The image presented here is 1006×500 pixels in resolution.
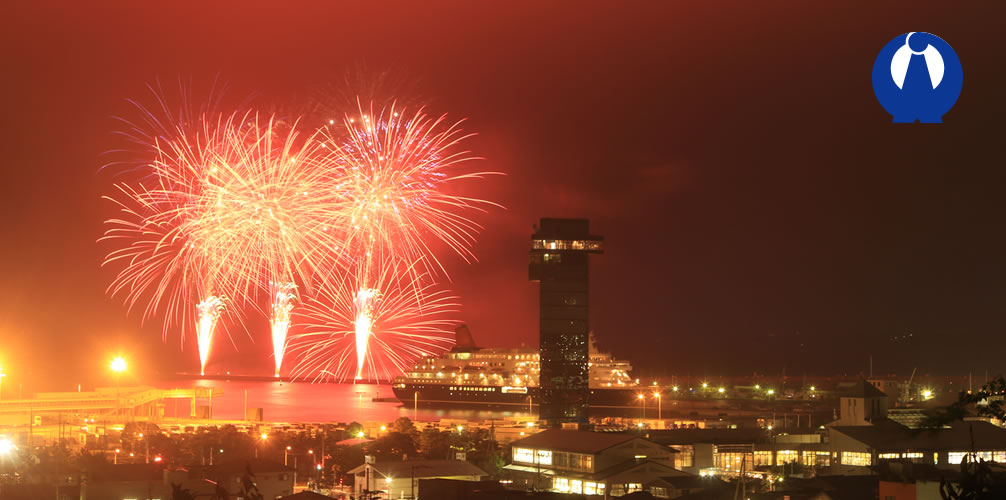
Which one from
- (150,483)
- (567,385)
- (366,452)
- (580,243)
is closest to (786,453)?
(366,452)

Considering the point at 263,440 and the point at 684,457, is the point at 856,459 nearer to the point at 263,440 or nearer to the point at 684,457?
the point at 684,457

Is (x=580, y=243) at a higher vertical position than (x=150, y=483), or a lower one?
higher

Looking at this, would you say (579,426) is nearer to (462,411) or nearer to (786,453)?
(786,453)

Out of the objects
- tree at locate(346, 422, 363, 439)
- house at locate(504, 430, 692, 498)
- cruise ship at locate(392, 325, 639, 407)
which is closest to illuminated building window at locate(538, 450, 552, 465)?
house at locate(504, 430, 692, 498)

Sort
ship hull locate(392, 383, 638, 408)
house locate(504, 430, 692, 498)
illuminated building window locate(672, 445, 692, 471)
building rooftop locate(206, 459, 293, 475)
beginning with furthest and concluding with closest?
ship hull locate(392, 383, 638, 408), illuminated building window locate(672, 445, 692, 471), house locate(504, 430, 692, 498), building rooftop locate(206, 459, 293, 475)

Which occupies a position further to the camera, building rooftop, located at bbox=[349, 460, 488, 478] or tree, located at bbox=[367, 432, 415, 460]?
tree, located at bbox=[367, 432, 415, 460]

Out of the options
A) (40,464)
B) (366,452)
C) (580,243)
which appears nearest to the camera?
(40,464)

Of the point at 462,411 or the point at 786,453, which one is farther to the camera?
the point at 462,411

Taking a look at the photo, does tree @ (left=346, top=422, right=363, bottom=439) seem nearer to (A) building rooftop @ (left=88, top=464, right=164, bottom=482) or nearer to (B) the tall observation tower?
(A) building rooftop @ (left=88, top=464, right=164, bottom=482)

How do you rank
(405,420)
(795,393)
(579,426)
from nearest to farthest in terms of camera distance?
(405,420) → (579,426) → (795,393)

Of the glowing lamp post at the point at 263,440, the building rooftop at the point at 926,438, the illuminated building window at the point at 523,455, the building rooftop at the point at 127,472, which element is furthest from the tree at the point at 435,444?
the building rooftop at the point at 926,438
